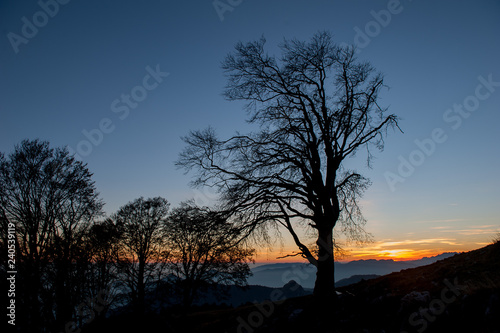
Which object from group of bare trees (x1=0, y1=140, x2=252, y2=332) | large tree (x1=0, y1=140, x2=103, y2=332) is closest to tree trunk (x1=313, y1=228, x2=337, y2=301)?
group of bare trees (x1=0, y1=140, x2=252, y2=332)

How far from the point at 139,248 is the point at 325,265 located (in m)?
22.7

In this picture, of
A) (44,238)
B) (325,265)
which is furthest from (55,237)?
(325,265)

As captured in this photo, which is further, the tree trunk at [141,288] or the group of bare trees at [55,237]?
the tree trunk at [141,288]

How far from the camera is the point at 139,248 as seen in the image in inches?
1064

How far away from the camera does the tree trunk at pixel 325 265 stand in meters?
10.2

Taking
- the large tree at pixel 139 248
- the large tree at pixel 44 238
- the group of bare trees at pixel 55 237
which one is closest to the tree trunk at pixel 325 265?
the group of bare trees at pixel 55 237

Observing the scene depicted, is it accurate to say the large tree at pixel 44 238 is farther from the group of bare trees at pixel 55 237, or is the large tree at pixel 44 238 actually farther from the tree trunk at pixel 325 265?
the tree trunk at pixel 325 265

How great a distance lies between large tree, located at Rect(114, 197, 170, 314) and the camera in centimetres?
2616

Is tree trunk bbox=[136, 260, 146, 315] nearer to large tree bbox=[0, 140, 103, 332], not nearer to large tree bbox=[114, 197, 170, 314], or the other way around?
large tree bbox=[114, 197, 170, 314]

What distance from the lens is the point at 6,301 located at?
1042 centimetres

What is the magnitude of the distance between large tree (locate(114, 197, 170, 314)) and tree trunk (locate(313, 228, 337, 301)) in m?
19.9

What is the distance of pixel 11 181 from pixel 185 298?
1952 centimetres

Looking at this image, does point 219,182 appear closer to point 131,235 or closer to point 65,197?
point 65,197

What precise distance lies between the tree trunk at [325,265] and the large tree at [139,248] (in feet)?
65.3
